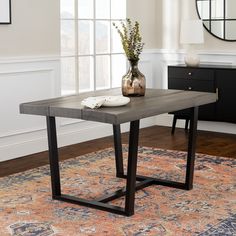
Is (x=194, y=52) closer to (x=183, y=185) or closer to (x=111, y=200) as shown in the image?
(x=183, y=185)

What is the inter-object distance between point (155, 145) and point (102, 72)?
1.15m

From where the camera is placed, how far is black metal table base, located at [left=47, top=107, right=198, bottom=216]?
3.56 m

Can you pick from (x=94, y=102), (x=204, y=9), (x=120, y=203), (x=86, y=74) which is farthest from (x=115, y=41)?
(x=94, y=102)

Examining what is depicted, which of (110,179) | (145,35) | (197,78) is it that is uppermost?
(145,35)

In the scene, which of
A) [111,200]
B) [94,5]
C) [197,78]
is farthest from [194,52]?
[111,200]

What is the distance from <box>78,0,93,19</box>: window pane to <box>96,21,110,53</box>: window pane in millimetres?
176

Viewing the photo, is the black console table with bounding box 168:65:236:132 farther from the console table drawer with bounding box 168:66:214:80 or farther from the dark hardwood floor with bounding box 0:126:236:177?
the dark hardwood floor with bounding box 0:126:236:177

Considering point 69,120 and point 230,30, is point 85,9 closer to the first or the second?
point 69,120

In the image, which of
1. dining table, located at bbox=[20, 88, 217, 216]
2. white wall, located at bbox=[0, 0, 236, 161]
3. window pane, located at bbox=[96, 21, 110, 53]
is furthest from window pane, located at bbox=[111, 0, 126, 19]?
dining table, located at bbox=[20, 88, 217, 216]

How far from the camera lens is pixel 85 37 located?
616 cm

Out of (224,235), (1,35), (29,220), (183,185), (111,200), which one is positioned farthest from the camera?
(1,35)

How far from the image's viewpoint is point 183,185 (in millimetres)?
4215

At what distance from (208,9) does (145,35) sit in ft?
2.69

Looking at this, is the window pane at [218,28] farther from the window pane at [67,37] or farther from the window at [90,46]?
the window pane at [67,37]
